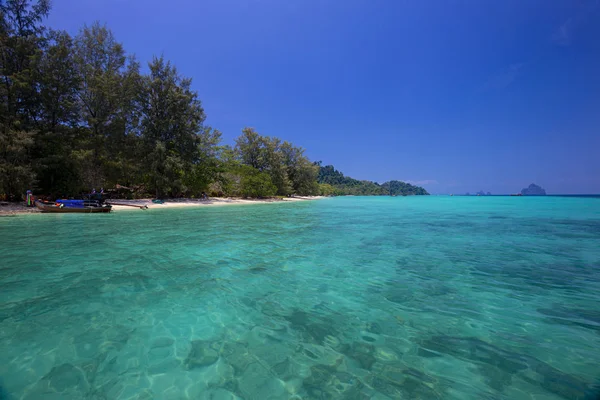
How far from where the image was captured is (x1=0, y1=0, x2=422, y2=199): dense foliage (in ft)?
82.0

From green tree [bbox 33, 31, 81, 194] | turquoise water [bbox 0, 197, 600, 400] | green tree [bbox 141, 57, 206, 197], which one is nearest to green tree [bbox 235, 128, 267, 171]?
green tree [bbox 141, 57, 206, 197]

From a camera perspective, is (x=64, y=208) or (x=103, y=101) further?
(x=103, y=101)

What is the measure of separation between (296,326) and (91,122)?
4133 centimetres

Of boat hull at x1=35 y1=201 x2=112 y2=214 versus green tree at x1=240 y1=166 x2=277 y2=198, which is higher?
Result: green tree at x1=240 y1=166 x2=277 y2=198

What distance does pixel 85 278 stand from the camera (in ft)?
A: 22.1

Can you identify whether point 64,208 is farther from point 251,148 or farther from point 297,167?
point 297,167

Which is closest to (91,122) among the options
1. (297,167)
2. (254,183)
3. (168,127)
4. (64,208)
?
(168,127)

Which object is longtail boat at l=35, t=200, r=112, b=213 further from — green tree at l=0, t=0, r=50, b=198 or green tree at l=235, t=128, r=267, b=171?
green tree at l=235, t=128, r=267, b=171

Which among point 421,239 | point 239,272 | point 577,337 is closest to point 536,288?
point 577,337

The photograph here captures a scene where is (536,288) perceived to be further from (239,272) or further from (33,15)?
(33,15)

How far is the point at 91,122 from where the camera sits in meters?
32.2

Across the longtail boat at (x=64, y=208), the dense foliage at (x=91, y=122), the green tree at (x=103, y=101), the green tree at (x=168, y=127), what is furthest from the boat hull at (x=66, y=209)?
the green tree at (x=168, y=127)

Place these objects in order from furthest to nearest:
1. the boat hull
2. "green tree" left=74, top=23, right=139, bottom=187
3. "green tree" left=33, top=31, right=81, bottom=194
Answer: "green tree" left=74, top=23, right=139, bottom=187 → "green tree" left=33, top=31, right=81, bottom=194 → the boat hull

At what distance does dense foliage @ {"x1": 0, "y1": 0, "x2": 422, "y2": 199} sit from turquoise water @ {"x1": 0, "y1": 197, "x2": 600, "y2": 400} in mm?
25355
